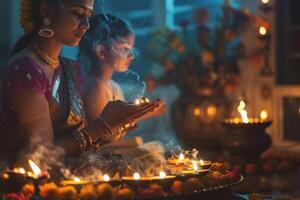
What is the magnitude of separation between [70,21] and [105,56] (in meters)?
0.75

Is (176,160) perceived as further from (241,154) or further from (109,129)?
(241,154)

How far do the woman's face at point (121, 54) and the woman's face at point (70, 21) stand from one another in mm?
712

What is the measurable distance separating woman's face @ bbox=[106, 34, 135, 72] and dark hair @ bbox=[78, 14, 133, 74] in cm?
3

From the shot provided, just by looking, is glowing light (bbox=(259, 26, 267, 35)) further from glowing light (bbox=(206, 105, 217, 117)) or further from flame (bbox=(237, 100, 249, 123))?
flame (bbox=(237, 100, 249, 123))

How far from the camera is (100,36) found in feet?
10.0

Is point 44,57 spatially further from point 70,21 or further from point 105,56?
point 105,56

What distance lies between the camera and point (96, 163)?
7.13ft

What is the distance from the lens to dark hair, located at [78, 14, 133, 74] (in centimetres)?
300

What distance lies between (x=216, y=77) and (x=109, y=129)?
8.09ft

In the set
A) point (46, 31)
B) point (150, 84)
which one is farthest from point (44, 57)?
point (150, 84)

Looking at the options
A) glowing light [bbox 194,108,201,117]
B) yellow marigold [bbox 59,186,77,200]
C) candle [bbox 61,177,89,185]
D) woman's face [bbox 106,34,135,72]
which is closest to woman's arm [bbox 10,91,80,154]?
candle [bbox 61,177,89,185]

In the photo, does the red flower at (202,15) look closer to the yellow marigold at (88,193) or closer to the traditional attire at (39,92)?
the traditional attire at (39,92)

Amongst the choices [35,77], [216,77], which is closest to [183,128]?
[216,77]

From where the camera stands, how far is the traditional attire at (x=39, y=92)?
7.48 feet
